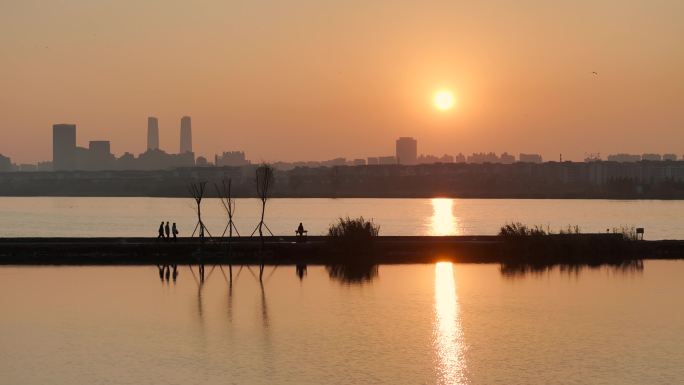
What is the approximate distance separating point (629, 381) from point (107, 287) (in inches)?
847

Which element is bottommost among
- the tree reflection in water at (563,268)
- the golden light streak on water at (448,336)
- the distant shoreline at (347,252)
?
the golden light streak on water at (448,336)

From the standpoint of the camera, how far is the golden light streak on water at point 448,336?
2269 cm

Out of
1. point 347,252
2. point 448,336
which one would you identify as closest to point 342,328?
point 448,336

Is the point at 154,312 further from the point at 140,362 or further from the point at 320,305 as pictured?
the point at 140,362

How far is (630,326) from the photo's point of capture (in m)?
28.9

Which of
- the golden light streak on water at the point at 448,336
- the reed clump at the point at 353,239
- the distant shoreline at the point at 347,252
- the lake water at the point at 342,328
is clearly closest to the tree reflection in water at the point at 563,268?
the distant shoreline at the point at 347,252

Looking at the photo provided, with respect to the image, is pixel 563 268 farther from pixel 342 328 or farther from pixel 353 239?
pixel 342 328

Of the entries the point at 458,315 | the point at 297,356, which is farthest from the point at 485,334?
the point at 297,356

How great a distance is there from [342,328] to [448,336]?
9.66 ft

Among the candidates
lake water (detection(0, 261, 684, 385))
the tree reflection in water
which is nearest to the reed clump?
lake water (detection(0, 261, 684, 385))

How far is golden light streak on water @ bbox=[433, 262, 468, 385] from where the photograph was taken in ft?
74.4

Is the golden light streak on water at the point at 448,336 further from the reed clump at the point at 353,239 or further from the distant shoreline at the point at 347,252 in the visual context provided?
the reed clump at the point at 353,239

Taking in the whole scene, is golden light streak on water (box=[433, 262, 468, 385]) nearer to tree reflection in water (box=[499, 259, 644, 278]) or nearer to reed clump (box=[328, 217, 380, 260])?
tree reflection in water (box=[499, 259, 644, 278])

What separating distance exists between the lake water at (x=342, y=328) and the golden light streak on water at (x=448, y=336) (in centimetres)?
5
